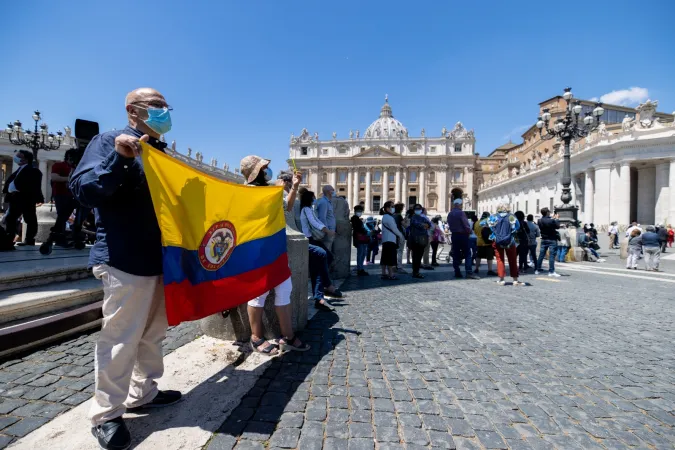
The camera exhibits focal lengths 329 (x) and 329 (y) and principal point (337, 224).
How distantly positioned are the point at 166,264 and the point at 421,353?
2.20 m

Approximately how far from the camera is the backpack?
6.34 meters

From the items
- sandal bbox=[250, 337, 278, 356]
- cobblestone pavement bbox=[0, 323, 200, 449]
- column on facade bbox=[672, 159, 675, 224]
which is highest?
column on facade bbox=[672, 159, 675, 224]

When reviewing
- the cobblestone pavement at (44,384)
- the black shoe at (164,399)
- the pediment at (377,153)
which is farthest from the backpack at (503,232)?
the pediment at (377,153)

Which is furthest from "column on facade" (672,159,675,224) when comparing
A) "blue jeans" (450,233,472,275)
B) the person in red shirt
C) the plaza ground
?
the person in red shirt

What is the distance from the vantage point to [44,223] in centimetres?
709

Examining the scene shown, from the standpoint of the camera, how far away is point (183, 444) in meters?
1.62

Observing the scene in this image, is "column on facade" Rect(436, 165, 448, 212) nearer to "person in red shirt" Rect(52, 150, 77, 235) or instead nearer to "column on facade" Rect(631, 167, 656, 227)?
"column on facade" Rect(631, 167, 656, 227)

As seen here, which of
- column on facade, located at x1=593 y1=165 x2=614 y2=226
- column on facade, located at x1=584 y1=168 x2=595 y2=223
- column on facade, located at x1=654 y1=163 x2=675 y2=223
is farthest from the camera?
column on facade, located at x1=584 y1=168 x2=595 y2=223

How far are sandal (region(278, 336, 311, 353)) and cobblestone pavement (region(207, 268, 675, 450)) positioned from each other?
0.08 m

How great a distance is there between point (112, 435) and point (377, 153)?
75473 millimetres

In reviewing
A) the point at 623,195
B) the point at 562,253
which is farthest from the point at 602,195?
the point at 562,253

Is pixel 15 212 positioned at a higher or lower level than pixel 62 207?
lower

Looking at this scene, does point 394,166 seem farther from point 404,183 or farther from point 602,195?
point 602,195

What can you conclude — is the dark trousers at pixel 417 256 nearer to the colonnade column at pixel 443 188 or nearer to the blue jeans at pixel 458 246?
the blue jeans at pixel 458 246
